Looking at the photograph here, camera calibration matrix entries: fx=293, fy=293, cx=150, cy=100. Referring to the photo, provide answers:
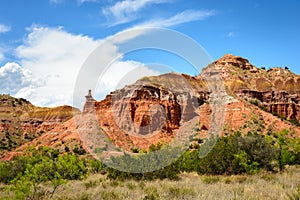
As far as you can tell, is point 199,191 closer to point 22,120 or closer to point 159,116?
point 159,116

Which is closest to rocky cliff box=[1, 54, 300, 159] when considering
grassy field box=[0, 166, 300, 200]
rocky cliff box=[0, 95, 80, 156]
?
rocky cliff box=[0, 95, 80, 156]

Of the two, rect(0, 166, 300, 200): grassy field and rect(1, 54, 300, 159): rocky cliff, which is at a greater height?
rect(1, 54, 300, 159): rocky cliff

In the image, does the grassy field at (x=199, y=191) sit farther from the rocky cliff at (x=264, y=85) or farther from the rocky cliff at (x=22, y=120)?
the rocky cliff at (x=264, y=85)

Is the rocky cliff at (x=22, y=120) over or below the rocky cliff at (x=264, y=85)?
below

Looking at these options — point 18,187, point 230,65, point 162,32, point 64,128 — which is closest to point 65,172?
point 18,187

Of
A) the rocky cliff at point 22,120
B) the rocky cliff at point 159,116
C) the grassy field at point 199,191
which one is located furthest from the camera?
the rocky cliff at point 22,120

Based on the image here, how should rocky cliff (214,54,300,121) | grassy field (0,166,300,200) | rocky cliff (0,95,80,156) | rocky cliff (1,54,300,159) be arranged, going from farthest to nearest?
rocky cliff (214,54,300,121), rocky cliff (0,95,80,156), rocky cliff (1,54,300,159), grassy field (0,166,300,200)

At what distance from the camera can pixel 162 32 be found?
52.5 ft

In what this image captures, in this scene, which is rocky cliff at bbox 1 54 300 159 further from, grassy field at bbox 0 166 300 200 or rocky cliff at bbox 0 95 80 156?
grassy field at bbox 0 166 300 200

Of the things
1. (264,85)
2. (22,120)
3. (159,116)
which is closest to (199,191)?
(159,116)

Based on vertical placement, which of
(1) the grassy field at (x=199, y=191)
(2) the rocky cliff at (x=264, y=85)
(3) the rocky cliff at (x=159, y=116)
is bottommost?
(1) the grassy field at (x=199, y=191)

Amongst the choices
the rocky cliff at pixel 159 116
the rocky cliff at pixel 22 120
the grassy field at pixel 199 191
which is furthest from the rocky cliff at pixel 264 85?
the grassy field at pixel 199 191

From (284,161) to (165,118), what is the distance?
35.5 metres

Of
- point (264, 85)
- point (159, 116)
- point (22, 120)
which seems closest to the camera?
point (159, 116)
